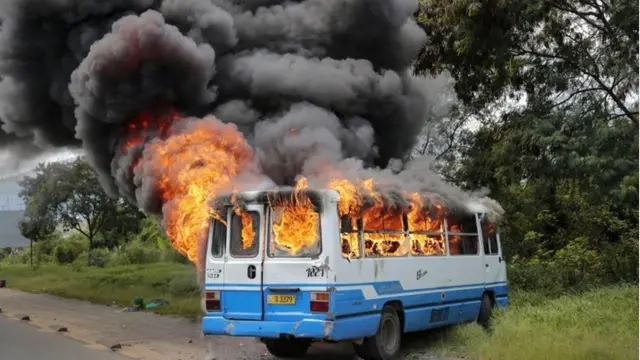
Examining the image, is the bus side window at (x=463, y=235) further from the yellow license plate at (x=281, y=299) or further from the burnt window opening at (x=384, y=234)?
the yellow license plate at (x=281, y=299)

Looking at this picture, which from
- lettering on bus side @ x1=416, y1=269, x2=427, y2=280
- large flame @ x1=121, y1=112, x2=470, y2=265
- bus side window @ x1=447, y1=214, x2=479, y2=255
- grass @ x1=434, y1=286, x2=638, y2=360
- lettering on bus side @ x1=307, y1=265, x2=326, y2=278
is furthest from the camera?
bus side window @ x1=447, y1=214, x2=479, y2=255

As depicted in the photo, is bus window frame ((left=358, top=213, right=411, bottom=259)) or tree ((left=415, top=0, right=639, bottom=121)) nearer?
bus window frame ((left=358, top=213, right=411, bottom=259))

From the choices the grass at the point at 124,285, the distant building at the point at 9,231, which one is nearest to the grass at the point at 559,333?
the grass at the point at 124,285

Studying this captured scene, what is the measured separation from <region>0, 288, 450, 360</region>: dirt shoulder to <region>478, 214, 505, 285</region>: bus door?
199 centimetres

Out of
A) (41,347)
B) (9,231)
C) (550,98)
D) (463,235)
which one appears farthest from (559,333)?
(9,231)

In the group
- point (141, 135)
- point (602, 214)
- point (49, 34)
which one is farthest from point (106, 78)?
point (602, 214)

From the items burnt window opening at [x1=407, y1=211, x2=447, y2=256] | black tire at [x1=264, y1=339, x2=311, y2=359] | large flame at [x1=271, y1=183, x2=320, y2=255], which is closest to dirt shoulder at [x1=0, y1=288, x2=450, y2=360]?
black tire at [x1=264, y1=339, x2=311, y2=359]

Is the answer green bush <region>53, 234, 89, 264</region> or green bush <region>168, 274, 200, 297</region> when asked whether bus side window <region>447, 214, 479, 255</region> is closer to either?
green bush <region>168, 274, 200, 297</region>

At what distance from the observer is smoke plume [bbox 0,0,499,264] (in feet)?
30.6

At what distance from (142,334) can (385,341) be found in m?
4.25

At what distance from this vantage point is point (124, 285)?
16484 mm

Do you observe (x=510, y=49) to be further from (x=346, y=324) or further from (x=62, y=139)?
(x=62, y=139)

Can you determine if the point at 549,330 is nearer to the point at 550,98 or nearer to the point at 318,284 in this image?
the point at 318,284

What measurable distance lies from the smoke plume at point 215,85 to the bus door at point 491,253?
37.3 inches
